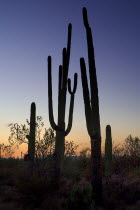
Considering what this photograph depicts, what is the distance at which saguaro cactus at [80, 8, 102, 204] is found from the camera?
40.7 ft

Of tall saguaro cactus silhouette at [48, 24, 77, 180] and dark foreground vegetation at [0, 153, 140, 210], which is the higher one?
tall saguaro cactus silhouette at [48, 24, 77, 180]

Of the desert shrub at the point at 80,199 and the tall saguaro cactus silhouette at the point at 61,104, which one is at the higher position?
the tall saguaro cactus silhouette at the point at 61,104

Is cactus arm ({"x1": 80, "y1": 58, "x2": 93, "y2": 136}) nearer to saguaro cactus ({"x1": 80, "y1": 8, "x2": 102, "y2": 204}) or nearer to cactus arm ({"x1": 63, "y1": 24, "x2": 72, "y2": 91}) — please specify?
saguaro cactus ({"x1": 80, "y1": 8, "x2": 102, "y2": 204})

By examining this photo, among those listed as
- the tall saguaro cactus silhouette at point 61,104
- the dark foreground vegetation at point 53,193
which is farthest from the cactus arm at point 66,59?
the dark foreground vegetation at point 53,193

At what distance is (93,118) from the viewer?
42.0ft

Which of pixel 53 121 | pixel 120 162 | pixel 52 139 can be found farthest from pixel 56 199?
pixel 120 162

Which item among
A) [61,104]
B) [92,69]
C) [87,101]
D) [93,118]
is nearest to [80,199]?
[93,118]

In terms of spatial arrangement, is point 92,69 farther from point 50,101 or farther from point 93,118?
point 50,101

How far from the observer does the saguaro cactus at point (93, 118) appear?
40.7 ft

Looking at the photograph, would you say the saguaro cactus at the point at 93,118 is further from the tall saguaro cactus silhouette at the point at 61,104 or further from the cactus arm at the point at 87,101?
the tall saguaro cactus silhouette at the point at 61,104

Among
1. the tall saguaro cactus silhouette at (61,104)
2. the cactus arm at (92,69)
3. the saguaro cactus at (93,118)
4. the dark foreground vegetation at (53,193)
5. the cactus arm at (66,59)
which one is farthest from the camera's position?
the cactus arm at (66,59)

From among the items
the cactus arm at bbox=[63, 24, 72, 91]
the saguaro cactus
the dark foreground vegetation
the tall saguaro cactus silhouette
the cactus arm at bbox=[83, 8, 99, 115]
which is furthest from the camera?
the cactus arm at bbox=[63, 24, 72, 91]

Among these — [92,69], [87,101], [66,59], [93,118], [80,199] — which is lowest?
[80,199]

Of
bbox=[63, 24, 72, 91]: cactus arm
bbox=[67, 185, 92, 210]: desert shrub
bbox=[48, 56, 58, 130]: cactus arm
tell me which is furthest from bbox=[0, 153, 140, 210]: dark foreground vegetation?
bbox=[63, 24, 72, 91]: cactus arm
